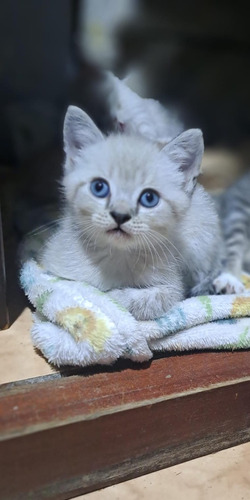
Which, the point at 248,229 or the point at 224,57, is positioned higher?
the point at 224,57

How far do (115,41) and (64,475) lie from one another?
1.13 m

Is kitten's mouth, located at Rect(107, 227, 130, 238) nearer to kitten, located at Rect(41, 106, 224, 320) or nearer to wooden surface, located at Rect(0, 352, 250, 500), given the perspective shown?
kitten, located at Rect(41, 106, 224, 320)

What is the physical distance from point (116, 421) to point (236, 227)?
2.38 ft

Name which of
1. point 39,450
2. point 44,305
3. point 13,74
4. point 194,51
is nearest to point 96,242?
point 44,305

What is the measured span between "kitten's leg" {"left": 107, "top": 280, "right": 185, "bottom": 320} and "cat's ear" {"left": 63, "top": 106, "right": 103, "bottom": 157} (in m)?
0.29

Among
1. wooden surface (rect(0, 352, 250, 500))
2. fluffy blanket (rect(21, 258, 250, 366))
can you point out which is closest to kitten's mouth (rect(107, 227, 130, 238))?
fluffy blanket (rect(21, 258, 250, 366))

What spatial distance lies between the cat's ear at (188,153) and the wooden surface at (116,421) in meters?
0.35

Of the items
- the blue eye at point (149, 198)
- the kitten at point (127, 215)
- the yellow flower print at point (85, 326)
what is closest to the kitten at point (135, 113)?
the kitten at point (127, 215)

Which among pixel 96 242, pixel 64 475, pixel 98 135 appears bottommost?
pixel 64 475

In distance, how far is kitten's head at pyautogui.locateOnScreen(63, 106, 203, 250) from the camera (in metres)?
0.94

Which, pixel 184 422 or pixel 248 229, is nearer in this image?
pixel 184 422

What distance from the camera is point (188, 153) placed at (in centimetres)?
102

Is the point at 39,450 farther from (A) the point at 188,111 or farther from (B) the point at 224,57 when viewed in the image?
(B) the point at 224,57

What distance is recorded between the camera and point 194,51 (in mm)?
1762
